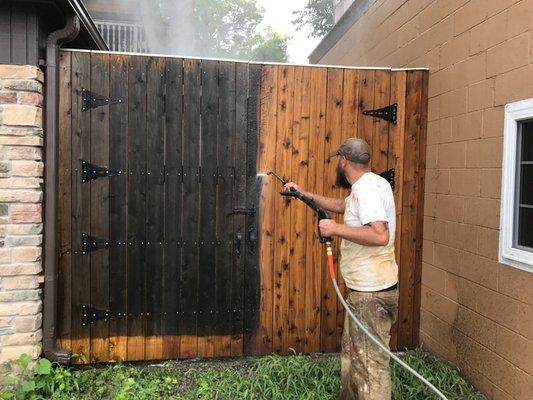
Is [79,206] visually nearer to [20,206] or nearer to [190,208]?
[20,206]

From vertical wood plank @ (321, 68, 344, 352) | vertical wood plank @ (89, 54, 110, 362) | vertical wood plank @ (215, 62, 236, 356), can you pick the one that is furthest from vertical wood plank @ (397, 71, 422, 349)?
vertical wood plank @ (89, 54, 110, 362)

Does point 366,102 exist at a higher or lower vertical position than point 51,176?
higher

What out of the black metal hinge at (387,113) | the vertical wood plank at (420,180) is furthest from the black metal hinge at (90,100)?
the vertical wood plank at (420,180)

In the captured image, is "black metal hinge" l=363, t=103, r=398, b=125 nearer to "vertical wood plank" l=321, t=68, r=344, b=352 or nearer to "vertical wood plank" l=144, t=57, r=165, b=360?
"vertical wood plank" l=321, t=68, r=344, b=352

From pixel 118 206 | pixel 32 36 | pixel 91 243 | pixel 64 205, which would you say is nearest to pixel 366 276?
pixel 118 206

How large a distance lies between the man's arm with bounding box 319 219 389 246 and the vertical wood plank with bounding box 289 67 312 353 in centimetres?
130

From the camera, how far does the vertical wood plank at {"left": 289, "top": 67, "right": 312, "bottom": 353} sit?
4023mm

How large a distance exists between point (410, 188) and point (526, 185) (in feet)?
4.01

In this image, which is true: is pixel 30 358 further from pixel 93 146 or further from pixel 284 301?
pixel 284 301

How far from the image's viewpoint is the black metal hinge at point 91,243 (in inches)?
149

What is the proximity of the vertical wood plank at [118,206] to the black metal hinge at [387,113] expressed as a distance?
6.68ft

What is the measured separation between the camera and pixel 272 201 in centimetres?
404

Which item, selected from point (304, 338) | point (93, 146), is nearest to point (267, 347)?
point (304, 338)

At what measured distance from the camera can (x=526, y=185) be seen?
3041 millimetres
